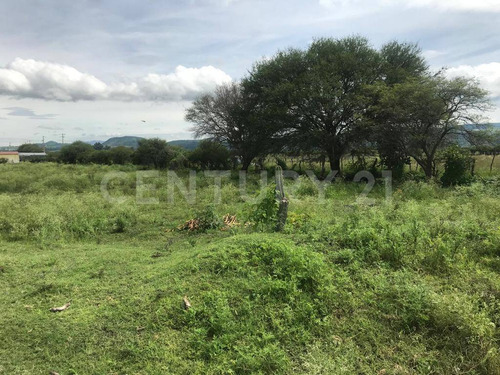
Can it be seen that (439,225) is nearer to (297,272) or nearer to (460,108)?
(297,272)

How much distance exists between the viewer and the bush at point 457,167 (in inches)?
486

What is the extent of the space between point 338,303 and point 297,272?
0.53 metres

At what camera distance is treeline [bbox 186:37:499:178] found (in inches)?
517

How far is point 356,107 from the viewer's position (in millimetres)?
16172

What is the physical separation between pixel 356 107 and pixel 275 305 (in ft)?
50.0

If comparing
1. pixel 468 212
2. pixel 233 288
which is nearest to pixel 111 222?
pixel 233 288

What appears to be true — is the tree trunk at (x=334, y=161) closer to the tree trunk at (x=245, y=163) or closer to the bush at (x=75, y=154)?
the tree trunk at (x=245, y=163)

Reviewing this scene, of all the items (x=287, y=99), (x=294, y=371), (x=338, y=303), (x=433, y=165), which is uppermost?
(x=287, y=99)

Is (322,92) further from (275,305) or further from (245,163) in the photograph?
(275,305)

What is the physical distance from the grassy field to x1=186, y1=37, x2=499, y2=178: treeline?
32.1 ft

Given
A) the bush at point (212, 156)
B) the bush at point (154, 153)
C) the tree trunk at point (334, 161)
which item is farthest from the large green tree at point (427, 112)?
the bush at point (154, 153)

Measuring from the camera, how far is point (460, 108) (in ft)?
42.7

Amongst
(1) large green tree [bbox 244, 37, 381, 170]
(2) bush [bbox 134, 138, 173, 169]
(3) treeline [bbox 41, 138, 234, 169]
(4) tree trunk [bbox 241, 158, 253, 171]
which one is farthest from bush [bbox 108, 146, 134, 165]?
(1) large green tree [bbox 244, 37, 381, 170]

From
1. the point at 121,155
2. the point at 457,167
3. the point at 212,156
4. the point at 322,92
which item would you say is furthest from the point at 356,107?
the point at 121,155
